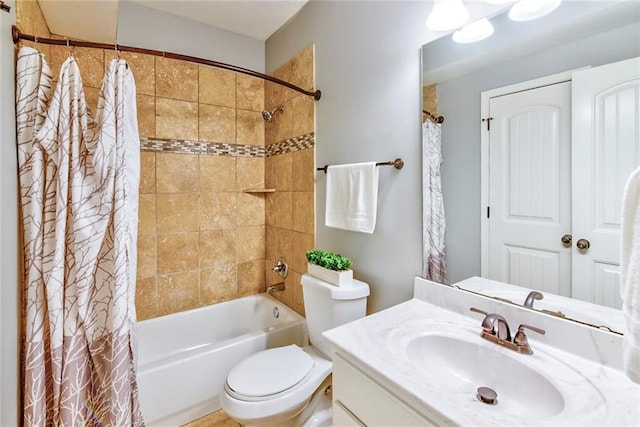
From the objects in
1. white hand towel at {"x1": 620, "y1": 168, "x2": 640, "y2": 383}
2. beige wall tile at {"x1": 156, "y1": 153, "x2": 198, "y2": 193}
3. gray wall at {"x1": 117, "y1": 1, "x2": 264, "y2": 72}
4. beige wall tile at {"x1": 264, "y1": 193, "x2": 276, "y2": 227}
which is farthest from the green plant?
gray wall at {"x1": 117, "y1": 1, "x2": 264, "y2": 72}

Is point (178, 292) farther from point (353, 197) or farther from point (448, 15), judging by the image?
point (448, 15)

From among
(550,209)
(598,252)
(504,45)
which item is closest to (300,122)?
(504,45)

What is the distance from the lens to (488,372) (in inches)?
35.2

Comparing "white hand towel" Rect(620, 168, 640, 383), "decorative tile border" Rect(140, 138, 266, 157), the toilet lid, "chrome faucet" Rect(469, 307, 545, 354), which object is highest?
"decorative tile border" Rect(140, 138, 266, 157)

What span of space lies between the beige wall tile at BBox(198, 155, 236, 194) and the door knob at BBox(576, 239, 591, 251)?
2.08m

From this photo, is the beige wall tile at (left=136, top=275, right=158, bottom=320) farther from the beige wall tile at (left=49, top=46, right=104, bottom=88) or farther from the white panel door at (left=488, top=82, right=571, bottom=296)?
the white panel door at (left=488, top=82, right=571, bottom=296)

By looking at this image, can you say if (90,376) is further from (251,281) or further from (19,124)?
(251,281)

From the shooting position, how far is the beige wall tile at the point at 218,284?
219 centimetres

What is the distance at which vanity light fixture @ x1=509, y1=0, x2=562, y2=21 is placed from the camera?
0.92 m

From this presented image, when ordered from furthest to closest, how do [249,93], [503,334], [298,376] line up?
[249,93], [298,376], [503,334]

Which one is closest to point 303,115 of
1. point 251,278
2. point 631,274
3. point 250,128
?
point 250,128

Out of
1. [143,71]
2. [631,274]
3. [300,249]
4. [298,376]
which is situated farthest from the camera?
[300,249]

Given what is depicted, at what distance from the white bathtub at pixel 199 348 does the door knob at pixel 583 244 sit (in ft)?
4.97

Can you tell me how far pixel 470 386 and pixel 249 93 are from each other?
2354mm
